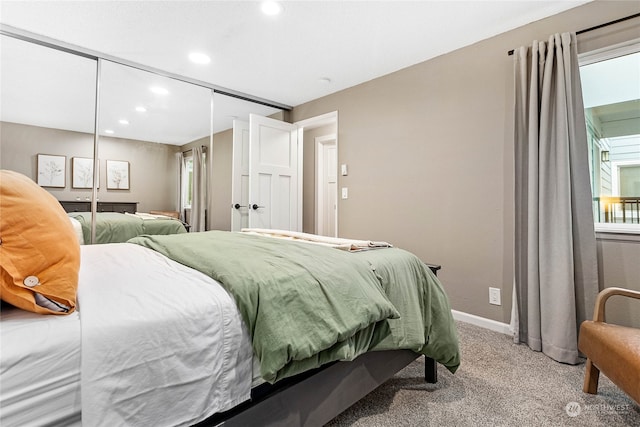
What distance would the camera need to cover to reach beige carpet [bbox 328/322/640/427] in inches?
54.8

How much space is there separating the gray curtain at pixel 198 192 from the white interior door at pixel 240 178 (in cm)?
35

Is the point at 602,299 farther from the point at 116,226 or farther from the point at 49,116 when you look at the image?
the point at 49,116

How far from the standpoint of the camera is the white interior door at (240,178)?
12.6 feet

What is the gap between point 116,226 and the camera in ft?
9.69

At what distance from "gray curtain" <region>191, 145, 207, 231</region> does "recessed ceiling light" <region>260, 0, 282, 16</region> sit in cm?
185

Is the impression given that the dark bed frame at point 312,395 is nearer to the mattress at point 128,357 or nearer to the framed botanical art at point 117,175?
the mattress at point 128,357

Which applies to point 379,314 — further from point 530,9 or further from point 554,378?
point 530,9

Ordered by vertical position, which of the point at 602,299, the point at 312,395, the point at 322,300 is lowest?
the point at 312,395

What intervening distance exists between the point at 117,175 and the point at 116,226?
1.64 ft

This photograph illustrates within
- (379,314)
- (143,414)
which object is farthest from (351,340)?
(143,414)

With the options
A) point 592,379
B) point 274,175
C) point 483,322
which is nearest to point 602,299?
point 592,379

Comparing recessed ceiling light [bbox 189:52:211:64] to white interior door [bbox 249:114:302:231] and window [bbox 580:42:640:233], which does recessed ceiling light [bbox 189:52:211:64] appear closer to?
white interior door [bbox 249:114:302:231]

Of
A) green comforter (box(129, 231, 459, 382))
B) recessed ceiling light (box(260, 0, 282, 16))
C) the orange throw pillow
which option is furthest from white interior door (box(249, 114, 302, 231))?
the orange throw pillow

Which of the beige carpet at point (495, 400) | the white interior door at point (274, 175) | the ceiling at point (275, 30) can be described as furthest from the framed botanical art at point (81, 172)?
the beige carpet at point (495, 400)
